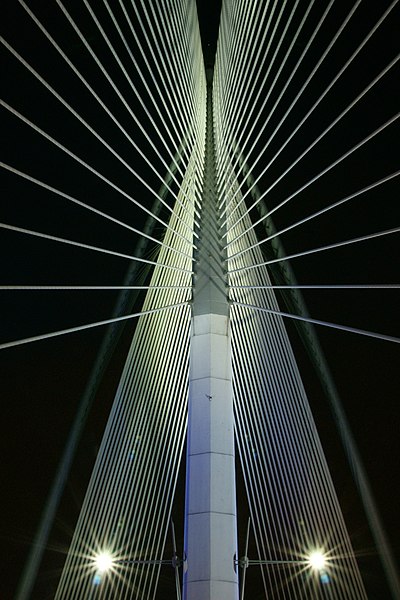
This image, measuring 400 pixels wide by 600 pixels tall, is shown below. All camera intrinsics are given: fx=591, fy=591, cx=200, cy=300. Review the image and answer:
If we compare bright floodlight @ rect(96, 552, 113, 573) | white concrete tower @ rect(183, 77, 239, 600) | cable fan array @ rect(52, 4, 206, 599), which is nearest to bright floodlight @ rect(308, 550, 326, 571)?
cable fan array @ rect(52, 4, 206, 599)

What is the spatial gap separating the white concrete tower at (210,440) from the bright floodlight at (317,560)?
119 inches

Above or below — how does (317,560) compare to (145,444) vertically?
below

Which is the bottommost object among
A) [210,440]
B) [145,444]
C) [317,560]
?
[210,440]

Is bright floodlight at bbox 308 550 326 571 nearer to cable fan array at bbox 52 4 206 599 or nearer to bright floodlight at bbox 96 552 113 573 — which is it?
cable fan array at bbox 52 4 206 599

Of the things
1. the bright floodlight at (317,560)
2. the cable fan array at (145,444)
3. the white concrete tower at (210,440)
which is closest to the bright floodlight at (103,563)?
the cable fan array at (145,444)

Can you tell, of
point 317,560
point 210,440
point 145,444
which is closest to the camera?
point 210,440

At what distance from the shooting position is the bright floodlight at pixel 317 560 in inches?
328

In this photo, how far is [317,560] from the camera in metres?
8.36

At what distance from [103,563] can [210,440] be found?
9.01 ft

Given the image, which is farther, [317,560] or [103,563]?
[317,560]

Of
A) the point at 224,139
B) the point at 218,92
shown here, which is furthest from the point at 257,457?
the point at 218,92

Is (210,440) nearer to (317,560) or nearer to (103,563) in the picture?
(103,563)

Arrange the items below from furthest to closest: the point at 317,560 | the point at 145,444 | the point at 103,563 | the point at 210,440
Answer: the point at 145,444 → the point at 317,560 → the point at 103,563 → the point at 210,440

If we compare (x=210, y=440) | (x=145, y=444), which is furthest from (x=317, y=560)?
(x=210, y=440)
